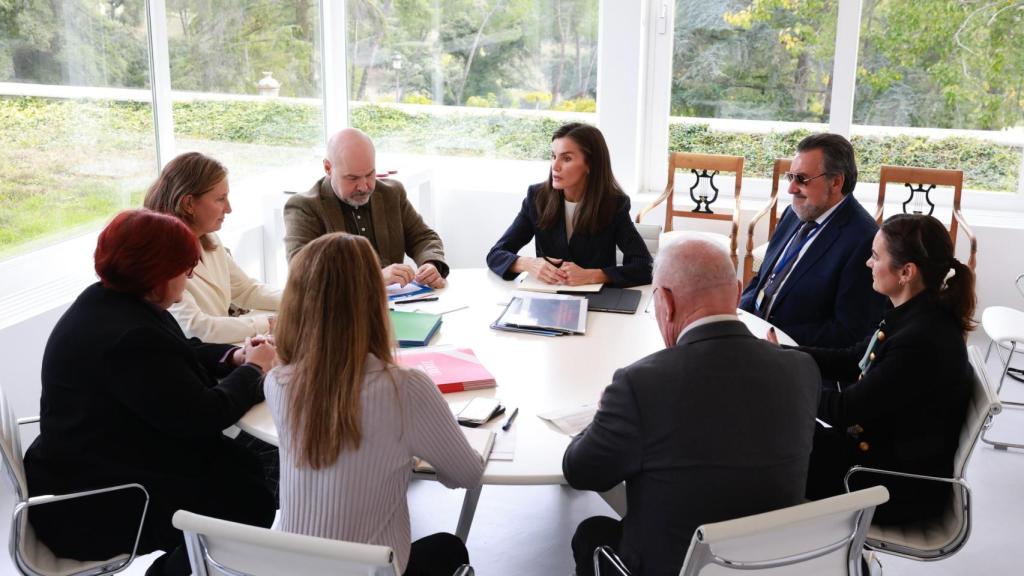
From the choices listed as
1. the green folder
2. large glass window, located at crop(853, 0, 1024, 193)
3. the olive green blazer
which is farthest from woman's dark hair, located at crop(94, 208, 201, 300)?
large glass window, located at crop(853, 0, 1024, 193)

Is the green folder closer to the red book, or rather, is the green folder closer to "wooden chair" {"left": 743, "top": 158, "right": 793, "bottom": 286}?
the red book

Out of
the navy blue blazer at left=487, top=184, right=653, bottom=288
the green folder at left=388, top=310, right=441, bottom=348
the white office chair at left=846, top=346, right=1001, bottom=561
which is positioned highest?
the navy blue blazer at left=487, top=184, right=653, bottom=288

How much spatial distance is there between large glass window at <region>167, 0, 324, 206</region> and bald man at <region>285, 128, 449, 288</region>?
1.32m

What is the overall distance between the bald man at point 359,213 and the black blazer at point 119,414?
4.39ft

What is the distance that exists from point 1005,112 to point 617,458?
4.93 metres

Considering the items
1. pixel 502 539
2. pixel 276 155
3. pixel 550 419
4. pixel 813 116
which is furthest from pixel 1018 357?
pixel 276 155

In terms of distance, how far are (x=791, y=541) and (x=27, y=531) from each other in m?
1.67

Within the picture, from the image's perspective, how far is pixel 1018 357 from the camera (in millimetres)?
5207

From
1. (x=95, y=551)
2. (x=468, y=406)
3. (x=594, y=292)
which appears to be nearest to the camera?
(x=95, y=551)

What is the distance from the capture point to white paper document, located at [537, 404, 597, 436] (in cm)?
223

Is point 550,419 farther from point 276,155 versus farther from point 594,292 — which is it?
point 276,155

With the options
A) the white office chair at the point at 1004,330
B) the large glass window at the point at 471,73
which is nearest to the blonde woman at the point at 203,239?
the white office chair at the point at 1004,330

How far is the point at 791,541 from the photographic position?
1.74 metres

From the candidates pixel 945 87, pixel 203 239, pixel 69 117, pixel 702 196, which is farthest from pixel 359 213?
pixel 945 87
